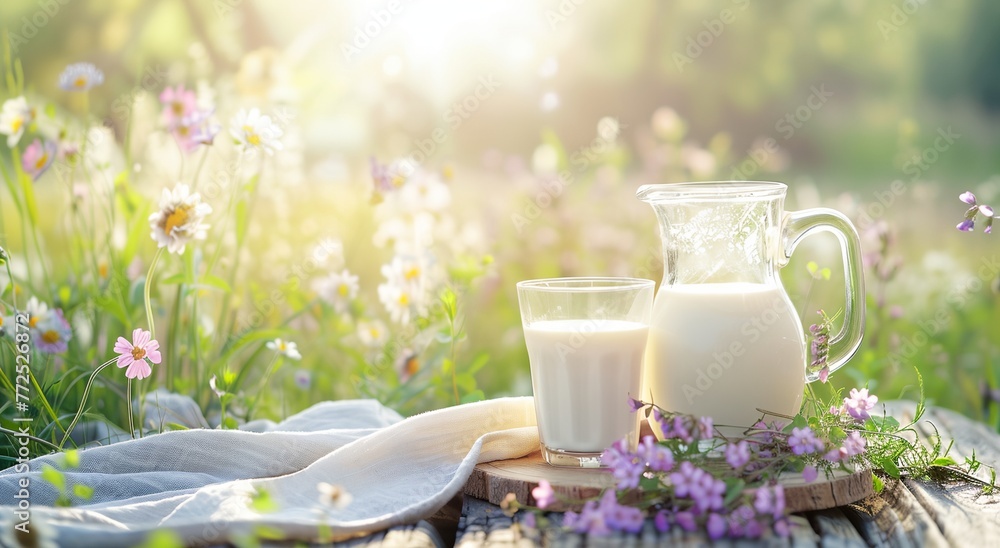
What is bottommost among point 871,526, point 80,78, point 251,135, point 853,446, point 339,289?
point 871,526

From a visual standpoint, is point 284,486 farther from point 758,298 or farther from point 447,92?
point 447,92

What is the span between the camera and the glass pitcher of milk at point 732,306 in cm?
137

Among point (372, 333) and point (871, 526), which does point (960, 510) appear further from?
point (372, 333)

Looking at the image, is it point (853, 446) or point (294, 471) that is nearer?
point (853, 446)

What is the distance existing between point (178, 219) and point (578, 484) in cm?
82

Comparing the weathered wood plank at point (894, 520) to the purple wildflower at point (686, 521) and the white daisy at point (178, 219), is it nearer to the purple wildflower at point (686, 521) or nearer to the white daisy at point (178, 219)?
the purple wildflower at point (686, 521)

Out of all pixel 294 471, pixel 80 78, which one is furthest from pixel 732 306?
pixel 80 78

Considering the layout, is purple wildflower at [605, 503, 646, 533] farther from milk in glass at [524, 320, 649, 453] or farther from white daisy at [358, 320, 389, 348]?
white daisy at [358, 320, 389, 348]

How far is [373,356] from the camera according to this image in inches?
92.6

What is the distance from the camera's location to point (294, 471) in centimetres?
143

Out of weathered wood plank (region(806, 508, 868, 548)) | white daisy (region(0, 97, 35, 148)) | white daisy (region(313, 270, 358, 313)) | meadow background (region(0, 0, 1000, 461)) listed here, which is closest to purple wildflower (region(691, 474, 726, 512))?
weathered wood plank (region(806, 508, 868, 548))

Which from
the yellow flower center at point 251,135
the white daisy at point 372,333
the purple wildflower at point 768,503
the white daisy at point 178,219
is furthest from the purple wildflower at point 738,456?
the white daisy at point 372,333

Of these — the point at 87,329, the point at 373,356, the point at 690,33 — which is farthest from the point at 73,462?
the point at 690,33

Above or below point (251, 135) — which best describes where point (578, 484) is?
below
